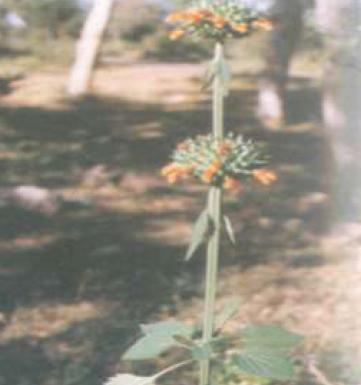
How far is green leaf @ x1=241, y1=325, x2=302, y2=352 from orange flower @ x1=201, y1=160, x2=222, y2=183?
0.24 metres

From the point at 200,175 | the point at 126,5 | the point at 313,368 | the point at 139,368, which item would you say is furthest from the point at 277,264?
the point at 200,175

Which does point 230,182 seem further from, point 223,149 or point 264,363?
point 264,363

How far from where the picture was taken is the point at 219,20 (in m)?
1.21

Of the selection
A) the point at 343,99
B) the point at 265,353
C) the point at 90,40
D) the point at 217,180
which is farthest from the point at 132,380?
the point at 343,99

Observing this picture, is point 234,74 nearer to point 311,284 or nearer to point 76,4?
point 76,4

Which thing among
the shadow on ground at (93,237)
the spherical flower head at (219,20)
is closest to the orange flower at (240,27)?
the spherical flower head at (219,20)

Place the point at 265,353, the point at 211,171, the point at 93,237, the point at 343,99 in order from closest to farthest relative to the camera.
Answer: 1. the point at 211,171
2. the point at 265,353
3. the point at 93,237
4. the point at 343,99

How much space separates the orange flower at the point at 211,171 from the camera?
3.90 ft

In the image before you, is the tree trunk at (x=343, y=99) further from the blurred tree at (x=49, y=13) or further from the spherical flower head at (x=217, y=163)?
the spherical flower head at (x=217, y=163)

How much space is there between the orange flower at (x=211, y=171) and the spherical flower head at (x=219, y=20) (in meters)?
0.17

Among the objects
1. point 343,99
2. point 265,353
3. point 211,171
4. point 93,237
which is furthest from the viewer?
point 343,99

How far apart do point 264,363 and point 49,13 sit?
0.80 metres

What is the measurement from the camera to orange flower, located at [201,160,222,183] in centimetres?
119

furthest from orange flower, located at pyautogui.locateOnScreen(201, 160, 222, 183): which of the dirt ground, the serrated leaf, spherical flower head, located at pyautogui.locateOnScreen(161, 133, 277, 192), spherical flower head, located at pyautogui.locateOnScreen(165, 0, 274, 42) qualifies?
the dirt ground
